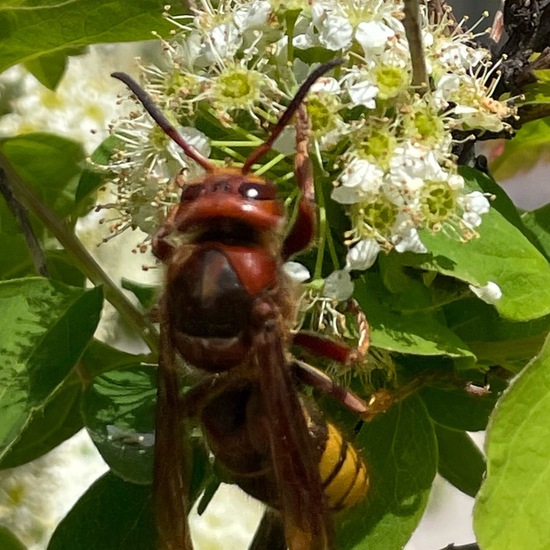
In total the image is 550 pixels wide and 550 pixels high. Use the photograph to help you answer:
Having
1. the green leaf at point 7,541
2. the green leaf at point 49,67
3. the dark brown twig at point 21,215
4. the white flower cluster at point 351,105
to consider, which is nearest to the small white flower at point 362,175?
the white flower cluster at point 351,105

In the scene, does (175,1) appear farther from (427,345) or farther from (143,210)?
(427,345)

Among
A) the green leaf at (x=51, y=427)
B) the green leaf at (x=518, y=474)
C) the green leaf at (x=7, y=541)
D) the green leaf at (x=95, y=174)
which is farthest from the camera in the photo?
the green leaf at (x=7, y=541)

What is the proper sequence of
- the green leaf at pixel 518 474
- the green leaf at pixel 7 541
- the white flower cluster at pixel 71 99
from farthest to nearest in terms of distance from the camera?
the white flower cluster at pixel 71 99 → the green leaf at pixel 7 541 → the green leaf at pixel 518 474

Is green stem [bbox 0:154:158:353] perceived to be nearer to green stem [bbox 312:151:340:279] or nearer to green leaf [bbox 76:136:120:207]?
green leaf [bbox 76:136:120:207]

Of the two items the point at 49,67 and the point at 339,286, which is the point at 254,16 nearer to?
the point at 339,286

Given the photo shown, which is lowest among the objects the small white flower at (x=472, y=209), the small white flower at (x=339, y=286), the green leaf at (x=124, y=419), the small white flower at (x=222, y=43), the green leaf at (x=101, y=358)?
the green leaf at (x=101, y=358)

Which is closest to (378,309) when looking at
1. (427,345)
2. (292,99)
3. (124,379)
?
(427,345)

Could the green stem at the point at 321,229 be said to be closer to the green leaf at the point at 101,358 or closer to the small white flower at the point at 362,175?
the small white flower at the point at 362,175

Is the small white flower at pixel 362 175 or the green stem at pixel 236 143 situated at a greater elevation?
the small white flower at pixel 362 175
